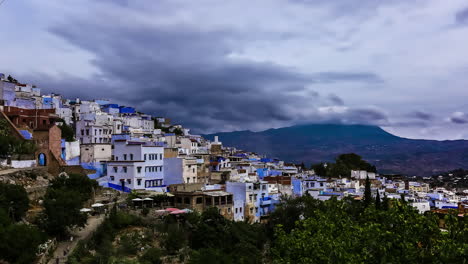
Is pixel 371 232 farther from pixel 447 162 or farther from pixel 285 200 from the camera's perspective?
pixel 447 162

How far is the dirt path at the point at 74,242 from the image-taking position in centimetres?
2667

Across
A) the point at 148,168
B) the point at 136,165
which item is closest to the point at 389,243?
the point at 136,165

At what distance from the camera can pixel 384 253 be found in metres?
14.8

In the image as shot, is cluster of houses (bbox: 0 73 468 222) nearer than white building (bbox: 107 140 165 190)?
Yes

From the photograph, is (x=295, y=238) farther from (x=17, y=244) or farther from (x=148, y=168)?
(x=148, y=168)

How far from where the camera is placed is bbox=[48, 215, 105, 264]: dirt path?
87.5 feet

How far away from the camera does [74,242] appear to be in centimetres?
3000

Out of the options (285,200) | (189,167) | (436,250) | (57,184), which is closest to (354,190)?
(285,200)

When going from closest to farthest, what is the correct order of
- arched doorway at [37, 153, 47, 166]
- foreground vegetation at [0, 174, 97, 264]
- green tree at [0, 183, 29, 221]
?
foreground vegetation at [0, 174, 97, 264]
green tree at [0, 183, 29, 221]
arched doorway at [37, 153, 47, 166]

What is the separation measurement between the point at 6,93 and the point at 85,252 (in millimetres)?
34165

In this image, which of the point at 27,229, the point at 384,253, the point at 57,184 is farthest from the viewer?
the point at 57,184

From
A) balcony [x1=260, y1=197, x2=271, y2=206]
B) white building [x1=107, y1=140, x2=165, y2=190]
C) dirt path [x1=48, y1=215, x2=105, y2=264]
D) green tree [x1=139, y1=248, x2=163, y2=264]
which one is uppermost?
white building [x1=107, y1=140, x2=165, y2=190]

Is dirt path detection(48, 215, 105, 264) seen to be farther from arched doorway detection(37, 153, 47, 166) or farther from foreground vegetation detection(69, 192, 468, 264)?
arched doorway detection(37, 153, 47, 166)

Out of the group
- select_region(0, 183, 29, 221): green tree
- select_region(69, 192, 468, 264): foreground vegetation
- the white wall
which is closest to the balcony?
select_region(69, 192, 468, 264): foreground vegetation
